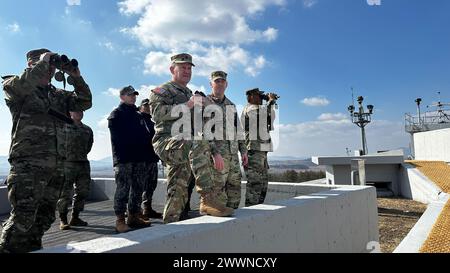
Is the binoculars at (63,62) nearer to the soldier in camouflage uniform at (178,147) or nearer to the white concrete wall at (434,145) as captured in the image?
the soldier in camouflage uniform at (178,147)

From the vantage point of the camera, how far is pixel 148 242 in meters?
2.19

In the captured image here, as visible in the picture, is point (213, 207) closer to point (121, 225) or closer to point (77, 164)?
point (121, 225)

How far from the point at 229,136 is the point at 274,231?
184 centimetres

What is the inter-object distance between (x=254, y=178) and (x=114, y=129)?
7.48ft

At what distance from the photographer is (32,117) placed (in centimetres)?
322

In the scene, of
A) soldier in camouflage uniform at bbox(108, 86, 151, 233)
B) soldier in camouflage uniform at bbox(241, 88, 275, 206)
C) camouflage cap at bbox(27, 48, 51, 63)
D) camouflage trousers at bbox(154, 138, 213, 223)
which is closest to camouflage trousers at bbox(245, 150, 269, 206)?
soldier in camouflage uniform at bbox(241, 88, 275, 206)

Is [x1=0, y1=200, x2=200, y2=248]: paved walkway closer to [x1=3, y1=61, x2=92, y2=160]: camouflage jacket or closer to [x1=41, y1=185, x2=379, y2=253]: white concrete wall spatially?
[x1=3, y1=61, x2=92, y2=160]: camouflage jacket

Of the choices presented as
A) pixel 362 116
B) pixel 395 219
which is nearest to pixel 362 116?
pixel 362 116

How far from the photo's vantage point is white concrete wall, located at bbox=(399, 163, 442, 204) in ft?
32.6

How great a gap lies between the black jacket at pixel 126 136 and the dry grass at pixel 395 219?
14.4 feet

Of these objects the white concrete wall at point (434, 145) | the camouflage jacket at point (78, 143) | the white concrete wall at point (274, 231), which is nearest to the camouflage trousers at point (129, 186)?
the camouflage jacket at point (78, 143)

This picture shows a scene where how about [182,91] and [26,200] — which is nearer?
[26,200]

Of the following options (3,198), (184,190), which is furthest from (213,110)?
(3,198)

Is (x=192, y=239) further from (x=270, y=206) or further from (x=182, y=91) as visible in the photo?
(x=182, y=91)
